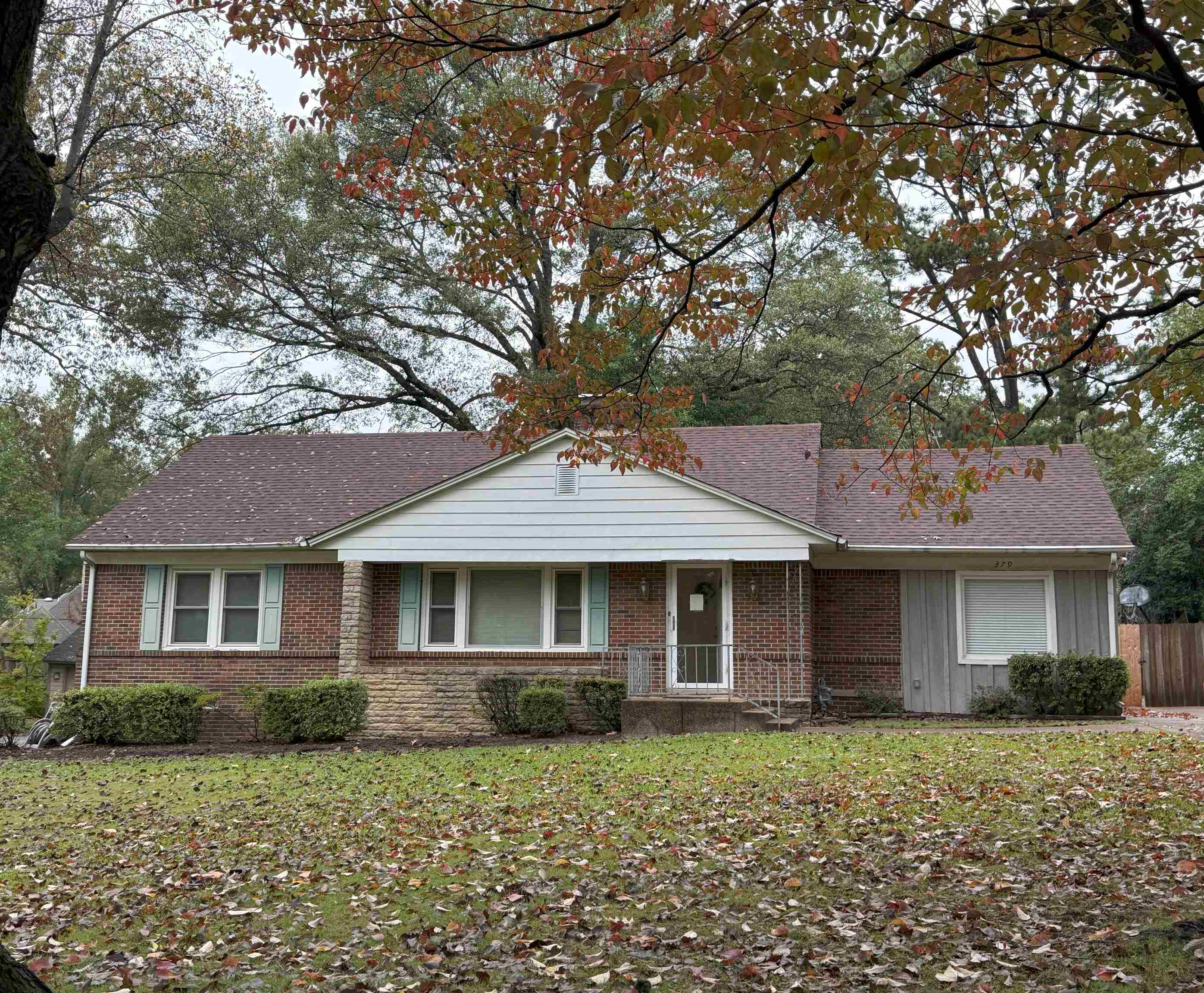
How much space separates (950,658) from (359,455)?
12.3 metres

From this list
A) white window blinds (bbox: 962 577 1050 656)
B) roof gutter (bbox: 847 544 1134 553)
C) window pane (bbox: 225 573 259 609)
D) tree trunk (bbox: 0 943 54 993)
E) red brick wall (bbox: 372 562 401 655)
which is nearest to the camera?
tree trunk (bbox: 0 943 54 993)

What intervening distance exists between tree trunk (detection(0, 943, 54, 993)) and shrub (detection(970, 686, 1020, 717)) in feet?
52.9

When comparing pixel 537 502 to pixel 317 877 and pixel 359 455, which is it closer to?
pixel 359 455

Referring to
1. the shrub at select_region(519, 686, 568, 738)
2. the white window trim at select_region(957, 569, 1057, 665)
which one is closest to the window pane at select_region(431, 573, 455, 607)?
the shrub at select_region(519, 686, 568, 738)

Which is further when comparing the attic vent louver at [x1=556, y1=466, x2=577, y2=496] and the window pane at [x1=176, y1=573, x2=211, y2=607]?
the window pane at [x1=176, y1=573, x2=211, y2=607]

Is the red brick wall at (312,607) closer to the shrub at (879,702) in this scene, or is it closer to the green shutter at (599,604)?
the green shutter at (599,604)

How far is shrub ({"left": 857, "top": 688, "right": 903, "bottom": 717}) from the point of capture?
1820cm

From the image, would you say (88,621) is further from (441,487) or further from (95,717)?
(441,487)

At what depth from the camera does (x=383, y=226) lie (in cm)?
2691

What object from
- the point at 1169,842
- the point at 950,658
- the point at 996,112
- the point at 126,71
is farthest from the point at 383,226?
the point at 1169,842

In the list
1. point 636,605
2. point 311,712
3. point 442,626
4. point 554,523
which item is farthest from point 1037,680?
point 311,712

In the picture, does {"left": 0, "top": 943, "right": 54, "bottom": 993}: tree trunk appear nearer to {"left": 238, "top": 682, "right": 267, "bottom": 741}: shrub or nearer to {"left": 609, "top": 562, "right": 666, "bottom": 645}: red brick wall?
{"left": 238, "top": 682, "right": 267, "bottom": 741}: shrub

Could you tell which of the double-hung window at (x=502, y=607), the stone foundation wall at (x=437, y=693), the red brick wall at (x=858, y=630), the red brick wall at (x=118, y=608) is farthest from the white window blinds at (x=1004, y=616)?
the red brick wall at (x=118, y=608)

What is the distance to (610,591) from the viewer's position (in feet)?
60.7
